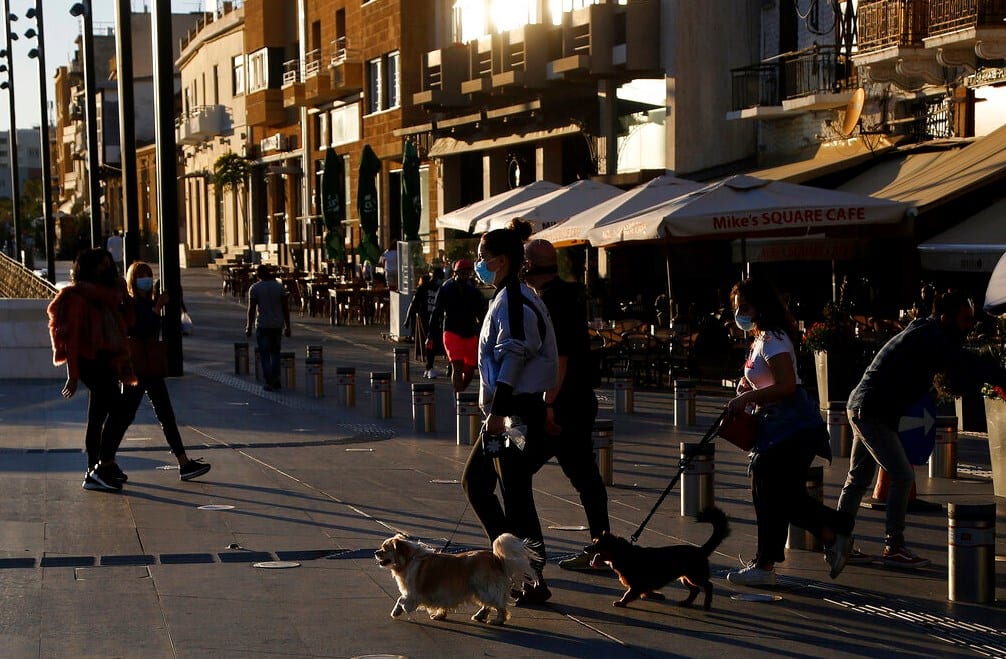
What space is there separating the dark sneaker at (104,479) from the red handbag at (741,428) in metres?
5.26

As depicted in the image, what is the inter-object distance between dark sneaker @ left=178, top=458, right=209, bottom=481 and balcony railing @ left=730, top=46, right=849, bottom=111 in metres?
17.2

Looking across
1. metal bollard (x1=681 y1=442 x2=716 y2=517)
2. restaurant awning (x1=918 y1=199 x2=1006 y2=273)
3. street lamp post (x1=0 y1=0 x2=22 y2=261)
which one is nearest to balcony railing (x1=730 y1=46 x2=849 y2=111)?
restaurant awning (x1=918 y1=199 x2=1006 y2=273)

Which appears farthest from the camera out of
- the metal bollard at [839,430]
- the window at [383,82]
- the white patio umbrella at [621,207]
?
the window at [383,82]

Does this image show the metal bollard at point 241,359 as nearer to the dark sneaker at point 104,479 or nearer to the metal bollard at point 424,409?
the metal bollard at point 424,409

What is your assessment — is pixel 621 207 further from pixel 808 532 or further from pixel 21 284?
pixel 21 284

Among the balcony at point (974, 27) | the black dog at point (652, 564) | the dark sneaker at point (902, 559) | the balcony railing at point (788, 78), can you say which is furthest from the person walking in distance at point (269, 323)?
the black dog at point (652, 564)

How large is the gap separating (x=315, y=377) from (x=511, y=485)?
1198 cm

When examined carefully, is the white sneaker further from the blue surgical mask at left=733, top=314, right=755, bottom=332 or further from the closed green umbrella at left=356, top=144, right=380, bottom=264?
the closed green umbrella at left=356, top=144, right=380, bottom=264

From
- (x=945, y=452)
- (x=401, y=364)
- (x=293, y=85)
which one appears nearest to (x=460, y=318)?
(x=401, y=364)

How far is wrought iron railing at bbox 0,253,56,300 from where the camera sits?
79.0 ft

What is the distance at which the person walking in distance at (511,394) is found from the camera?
7.54m

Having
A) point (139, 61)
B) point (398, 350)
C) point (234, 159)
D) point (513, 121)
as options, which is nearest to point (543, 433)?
point (398, 350)

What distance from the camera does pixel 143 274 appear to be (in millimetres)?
14305

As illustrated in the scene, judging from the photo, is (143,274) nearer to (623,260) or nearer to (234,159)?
(623,260)
